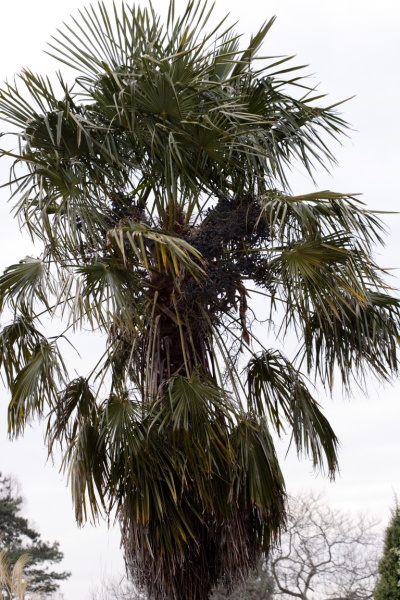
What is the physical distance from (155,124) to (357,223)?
1799mm

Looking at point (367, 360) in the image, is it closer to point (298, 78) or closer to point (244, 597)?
point (298, 78)

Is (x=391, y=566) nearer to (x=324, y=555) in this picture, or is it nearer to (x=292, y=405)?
(x=292, y=405)

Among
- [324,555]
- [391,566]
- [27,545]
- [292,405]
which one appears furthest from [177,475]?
[27,545]

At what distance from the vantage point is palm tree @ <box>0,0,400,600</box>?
5668 mm

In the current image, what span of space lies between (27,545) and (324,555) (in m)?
7.62

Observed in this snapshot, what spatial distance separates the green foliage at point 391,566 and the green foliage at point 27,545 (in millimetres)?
11000

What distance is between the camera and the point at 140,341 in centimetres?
653

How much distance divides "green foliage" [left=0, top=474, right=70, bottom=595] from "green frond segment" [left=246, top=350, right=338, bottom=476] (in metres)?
13.0

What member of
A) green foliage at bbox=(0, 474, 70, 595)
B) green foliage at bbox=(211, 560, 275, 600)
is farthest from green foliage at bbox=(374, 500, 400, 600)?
green foliage at bbox=(0, 474, 70, 595)

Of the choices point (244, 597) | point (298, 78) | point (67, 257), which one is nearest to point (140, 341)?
point (67, 257)

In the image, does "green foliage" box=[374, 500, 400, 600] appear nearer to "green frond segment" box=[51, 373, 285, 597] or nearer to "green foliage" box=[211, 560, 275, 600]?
"green frond segment" box=[51, 373, 285, 597]

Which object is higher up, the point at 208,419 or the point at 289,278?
the point at 289,278

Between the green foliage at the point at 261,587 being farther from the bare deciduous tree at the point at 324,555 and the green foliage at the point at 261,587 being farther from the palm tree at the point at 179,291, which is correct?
the palm tree at the point at 179,291

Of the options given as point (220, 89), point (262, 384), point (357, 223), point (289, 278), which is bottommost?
point (262, 384)
